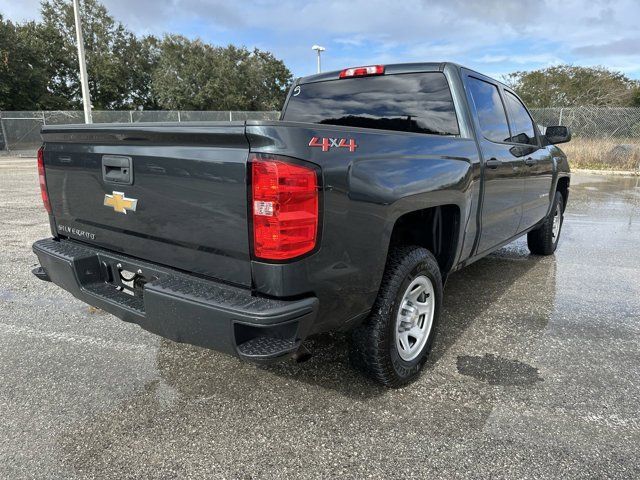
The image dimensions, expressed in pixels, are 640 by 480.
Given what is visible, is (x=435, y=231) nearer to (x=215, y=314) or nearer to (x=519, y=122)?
(x=215, y=314)

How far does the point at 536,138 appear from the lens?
5.02 m

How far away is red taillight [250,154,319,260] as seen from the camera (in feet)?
6.25

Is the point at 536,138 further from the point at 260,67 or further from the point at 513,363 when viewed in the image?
the point at 260,67

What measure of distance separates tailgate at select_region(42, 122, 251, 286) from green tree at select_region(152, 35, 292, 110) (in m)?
39.4

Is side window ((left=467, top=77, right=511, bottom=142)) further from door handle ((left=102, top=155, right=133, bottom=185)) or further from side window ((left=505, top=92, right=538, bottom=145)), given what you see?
door handle ((left=102, top=155, right=133, bottom=185))

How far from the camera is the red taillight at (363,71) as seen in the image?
3.62m

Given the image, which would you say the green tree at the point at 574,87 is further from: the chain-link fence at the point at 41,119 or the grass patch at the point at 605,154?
the chain-link fence at the point at 41,119

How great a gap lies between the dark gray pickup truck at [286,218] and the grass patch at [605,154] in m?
15.8

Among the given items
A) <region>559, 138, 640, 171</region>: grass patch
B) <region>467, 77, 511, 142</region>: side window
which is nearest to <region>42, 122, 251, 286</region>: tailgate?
<region>467, 77, 511, 142</region>: side window

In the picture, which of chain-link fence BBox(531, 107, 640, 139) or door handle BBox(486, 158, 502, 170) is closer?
door handle BBox(486, 158, 502, 170)

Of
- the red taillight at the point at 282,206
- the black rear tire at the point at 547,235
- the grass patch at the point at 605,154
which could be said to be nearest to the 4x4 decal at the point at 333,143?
the red taillight at the point at 282,206

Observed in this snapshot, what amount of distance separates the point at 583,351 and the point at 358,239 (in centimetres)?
212

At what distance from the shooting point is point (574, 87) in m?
31.4

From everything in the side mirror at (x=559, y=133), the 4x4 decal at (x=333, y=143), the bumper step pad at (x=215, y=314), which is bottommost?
the bumper step pad at (x=215, y=314)
